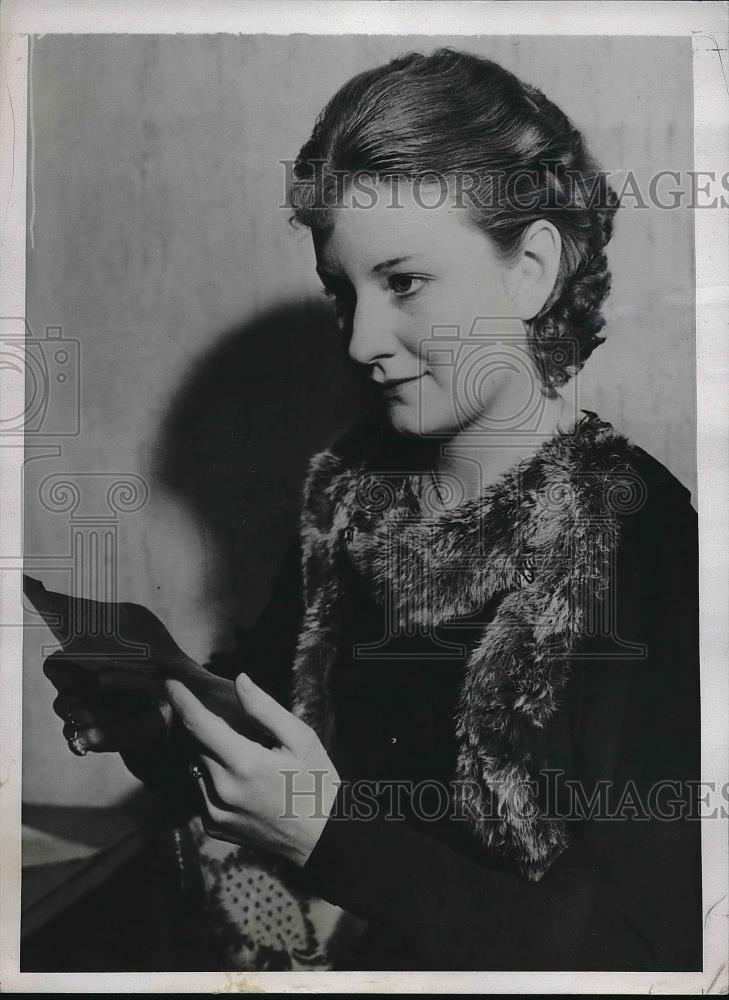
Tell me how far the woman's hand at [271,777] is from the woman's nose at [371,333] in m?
0.59

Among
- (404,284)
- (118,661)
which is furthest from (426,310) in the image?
(118,661)

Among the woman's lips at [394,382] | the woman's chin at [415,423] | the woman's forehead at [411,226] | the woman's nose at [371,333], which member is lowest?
the woman's chin at [415,423]

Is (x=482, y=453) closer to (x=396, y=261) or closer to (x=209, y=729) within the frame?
(x=396, y=261)

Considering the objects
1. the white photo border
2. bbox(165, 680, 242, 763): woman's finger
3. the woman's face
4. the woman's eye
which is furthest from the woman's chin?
bbox(165, 680, 242, 763): woman's finger

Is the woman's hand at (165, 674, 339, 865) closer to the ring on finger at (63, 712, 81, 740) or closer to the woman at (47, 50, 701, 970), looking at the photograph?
the woman at (47, 50, 701, 970)

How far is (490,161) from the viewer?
1.31 meters

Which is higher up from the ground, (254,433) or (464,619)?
(254,433)

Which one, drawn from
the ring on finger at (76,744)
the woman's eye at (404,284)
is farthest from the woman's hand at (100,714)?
the woman's eye at (404,284)

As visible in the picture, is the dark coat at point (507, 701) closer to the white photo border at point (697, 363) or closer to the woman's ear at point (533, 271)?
the white photo border at point (697, 363)

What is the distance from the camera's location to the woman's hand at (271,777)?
1.29m

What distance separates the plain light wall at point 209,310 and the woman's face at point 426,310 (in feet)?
0.20

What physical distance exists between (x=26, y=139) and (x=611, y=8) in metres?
1.03

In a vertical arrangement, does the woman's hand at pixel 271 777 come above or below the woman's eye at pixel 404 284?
below

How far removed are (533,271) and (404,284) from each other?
21 centimetres
